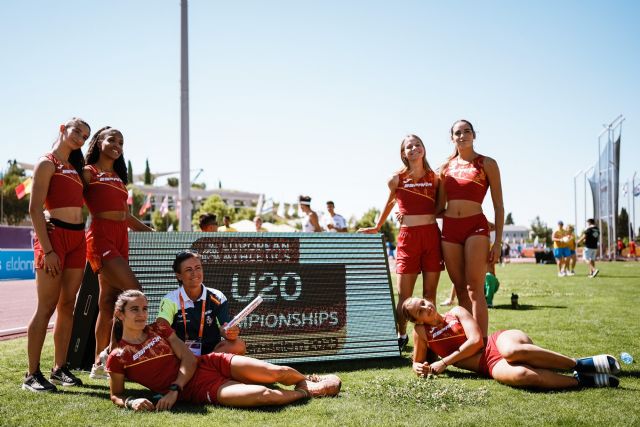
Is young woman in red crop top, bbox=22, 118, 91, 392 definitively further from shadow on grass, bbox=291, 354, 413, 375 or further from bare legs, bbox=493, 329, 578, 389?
bare legs, bbox=493, 329, 578, 389

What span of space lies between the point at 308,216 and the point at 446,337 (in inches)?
303

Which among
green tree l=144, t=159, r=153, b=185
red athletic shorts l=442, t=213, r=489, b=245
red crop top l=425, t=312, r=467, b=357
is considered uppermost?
green tree l=144, t=159, r=153, b=185

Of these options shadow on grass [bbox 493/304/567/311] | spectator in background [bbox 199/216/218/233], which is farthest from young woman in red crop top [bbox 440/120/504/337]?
shadow on grass [bbox 493/304/567/311]

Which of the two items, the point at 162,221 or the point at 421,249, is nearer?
the point at 421,249

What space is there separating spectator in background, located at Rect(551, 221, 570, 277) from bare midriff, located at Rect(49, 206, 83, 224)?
18.4 m

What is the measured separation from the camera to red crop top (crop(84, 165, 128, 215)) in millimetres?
5266

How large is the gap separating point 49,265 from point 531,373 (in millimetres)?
3817

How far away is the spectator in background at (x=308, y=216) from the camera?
40.8ft

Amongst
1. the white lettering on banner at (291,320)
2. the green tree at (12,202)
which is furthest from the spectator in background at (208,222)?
the green tree at (12,202)

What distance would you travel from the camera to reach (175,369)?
4379 millimetres

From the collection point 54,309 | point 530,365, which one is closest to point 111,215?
point 54,309

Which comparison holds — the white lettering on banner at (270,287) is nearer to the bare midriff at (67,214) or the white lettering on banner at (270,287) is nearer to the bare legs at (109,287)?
the bare legs at (109,287)

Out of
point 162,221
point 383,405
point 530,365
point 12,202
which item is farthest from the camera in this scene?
point 162,221

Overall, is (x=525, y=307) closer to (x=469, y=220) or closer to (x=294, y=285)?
(x=469, y=220)
